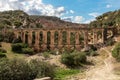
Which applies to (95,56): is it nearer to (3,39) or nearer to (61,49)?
(61,49)

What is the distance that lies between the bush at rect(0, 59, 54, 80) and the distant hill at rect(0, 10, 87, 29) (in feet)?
167

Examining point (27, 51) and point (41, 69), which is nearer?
point (41, 69)

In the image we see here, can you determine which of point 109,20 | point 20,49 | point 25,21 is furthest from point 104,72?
point 25,21

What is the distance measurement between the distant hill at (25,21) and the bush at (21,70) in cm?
5096

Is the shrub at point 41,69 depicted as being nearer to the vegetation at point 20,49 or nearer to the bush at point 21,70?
the bush at point 21,70

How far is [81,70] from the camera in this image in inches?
1887

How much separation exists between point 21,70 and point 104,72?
47.1 feet

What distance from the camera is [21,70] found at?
31203 mm

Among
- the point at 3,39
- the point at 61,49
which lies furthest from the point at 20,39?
the point at 61,49

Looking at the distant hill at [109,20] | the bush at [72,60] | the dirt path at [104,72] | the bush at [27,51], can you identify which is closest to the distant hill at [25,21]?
the distant hill at [109,20]

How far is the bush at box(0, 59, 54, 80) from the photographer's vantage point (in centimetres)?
3019

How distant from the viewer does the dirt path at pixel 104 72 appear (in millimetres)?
36850

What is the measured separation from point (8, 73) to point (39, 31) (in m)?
46.3

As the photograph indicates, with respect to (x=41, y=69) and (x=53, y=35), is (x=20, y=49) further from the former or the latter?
(x=41, y=69)
